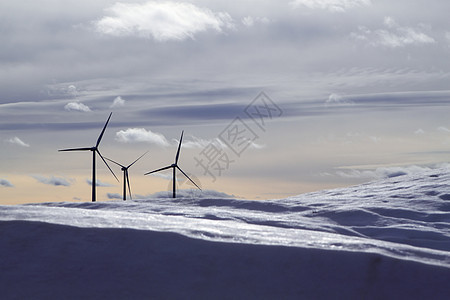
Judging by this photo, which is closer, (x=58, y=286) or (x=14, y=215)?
(x=58, y=286)

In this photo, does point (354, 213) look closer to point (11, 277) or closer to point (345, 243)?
point (345, 243)

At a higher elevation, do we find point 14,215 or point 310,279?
point 14,215

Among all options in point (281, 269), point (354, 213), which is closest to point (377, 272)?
point (281, 269)

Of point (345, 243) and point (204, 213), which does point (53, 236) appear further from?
point (204, 213)

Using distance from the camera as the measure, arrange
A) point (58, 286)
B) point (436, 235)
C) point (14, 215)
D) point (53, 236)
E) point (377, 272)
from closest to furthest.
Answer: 1. point (58, 286)
2. point (377, 272)
3. point (53, 236)
4. point (14, 215)
5. point (436, 235)

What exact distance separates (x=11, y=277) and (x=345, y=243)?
4.05 m

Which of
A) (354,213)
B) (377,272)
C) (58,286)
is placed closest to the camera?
(58,286)

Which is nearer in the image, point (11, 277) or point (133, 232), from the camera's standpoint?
point (11, 277)

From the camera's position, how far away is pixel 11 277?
19.7 feet

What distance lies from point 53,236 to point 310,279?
330cm

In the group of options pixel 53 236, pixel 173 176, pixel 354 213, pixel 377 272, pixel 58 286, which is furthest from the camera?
pixel 173 176

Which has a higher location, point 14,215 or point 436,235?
point 14,215

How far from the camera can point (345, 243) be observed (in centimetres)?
704

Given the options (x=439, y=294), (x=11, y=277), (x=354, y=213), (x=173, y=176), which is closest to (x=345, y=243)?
(x=439, y=294)
